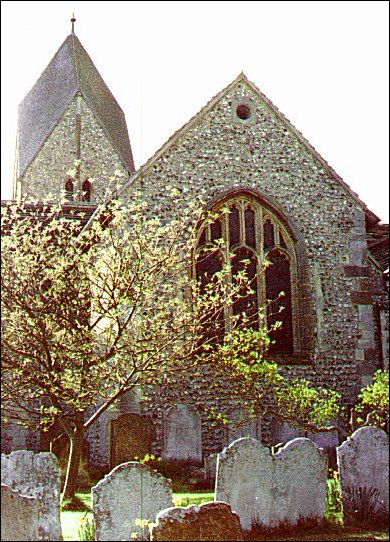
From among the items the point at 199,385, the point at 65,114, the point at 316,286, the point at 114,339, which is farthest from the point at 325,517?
the point at 65,114

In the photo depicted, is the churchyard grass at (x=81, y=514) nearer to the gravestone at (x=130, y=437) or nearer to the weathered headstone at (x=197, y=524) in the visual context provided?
the weathered headstone at (x=197, y=524)

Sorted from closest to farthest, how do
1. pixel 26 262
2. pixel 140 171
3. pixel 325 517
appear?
pixel 325 517, pixel 26 262, pixel 140 171

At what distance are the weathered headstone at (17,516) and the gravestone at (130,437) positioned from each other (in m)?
5.87

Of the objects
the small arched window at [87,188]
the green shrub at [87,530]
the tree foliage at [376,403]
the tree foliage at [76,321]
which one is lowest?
the green shrub at [87,530]

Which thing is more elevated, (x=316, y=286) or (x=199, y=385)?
(x=316, y=286)

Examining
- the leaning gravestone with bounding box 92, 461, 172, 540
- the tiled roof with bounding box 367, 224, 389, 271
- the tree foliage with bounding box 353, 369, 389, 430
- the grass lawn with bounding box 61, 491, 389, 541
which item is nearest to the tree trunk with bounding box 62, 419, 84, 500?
the grass lawn with bounding box 61, 491, 389, 541

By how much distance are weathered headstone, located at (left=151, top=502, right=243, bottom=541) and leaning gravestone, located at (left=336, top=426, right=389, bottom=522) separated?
2295 millimetres

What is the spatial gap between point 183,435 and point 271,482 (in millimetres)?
4912

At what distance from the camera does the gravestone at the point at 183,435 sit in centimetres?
1221

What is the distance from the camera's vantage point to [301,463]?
7.86 metres

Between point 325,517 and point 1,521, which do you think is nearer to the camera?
point 1,521

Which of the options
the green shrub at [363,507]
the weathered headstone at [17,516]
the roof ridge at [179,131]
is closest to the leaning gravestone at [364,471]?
the green shrub at [363,507]

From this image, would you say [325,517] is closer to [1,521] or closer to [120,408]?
[1,521]

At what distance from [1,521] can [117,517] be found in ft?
4.72
